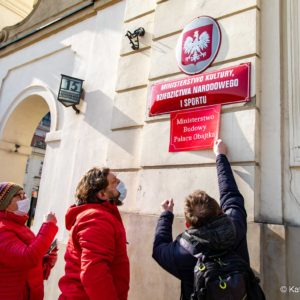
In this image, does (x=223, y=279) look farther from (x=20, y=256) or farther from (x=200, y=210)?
(x=20, y=256)

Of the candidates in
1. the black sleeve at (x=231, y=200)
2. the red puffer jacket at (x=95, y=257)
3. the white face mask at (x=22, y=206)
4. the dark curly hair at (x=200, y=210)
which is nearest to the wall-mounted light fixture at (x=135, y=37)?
the black sleeve at (x=231, y=200)

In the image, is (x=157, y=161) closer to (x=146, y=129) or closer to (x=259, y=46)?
(x=146, y=129)

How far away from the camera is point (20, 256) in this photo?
2.43 metres

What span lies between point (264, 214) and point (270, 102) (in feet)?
3.52

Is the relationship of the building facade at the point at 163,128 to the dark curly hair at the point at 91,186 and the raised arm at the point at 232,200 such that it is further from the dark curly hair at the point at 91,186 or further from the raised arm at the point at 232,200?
the dark curly hair at the point at 91,186

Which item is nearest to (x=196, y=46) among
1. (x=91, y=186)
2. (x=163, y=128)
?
(x=163, y=128)

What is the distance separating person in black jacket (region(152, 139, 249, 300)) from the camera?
2.01 m

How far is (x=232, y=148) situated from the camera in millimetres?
3287

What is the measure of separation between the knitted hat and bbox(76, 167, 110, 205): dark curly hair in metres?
0.64


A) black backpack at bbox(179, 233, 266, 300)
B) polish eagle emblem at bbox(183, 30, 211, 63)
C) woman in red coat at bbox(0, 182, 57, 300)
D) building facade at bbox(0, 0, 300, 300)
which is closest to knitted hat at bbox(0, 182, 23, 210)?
woman in red coat at bbox(0, 182, 57, 300)

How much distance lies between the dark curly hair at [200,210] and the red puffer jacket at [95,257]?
52 cm

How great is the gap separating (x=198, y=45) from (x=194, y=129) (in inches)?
39.4

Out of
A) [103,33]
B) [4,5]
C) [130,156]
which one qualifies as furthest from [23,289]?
[4,5]

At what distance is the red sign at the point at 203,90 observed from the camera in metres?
3.36
